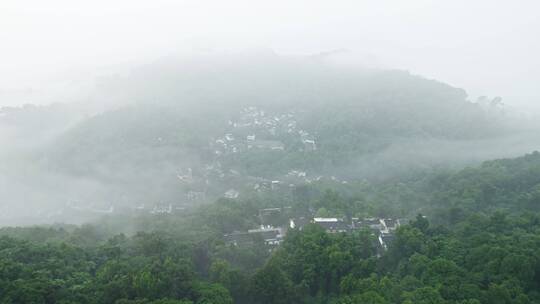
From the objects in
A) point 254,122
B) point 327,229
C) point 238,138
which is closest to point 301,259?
point 327,229

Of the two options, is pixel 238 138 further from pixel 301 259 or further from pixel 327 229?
pixel 301 259

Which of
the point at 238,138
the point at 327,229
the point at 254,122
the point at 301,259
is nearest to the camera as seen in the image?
the point at 301,259

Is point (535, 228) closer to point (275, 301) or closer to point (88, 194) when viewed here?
point (275, 301)

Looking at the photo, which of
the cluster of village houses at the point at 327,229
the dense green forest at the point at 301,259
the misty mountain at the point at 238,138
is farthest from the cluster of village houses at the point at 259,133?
the cluster of village houses at the point at 327,229

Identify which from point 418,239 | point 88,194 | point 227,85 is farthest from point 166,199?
point 227,85

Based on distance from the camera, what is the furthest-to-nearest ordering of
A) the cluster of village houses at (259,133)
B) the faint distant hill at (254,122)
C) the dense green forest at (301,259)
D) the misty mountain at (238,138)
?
1. the cluster of village houses at (259,133)
2. the faint distant hill at (254,122)
3. the misty mountain at (238,138)
4. the dense green forest at (301,259)

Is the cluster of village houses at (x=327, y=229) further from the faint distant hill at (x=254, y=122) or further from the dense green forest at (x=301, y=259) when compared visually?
the faint distant hill at (x=254, y=122)
